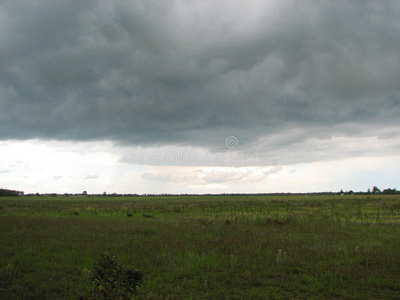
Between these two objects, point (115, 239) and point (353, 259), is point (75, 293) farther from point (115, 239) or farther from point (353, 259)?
point (353, 259)

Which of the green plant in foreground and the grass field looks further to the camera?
the grass field

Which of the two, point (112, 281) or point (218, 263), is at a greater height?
point (112, 281)

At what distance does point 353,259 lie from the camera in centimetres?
1060

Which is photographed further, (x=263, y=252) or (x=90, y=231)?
(x=90, y=231)

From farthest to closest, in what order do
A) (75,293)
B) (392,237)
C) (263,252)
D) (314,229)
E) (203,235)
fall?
1. (314,229)
2. (203,235)
3. (392,237)
4. (263,252)
5. (75,293)

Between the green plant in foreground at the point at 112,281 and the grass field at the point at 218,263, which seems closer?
the green plant in foreground at the point at 112,281

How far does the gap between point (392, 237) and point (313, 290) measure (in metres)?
9.73

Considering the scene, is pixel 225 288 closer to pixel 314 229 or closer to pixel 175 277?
pixel 175 277

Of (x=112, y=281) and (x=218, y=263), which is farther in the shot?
(x=218, y=263)

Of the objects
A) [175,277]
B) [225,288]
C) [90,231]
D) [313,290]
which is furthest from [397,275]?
[90,231]

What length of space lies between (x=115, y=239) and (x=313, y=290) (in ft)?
33.7

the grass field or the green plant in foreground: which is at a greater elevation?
the green plant in foreground

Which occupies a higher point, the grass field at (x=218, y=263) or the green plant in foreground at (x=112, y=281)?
the green plant in foreground at (x=112, y=281)

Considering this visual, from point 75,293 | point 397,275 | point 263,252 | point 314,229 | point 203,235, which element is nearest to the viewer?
point 75,293
